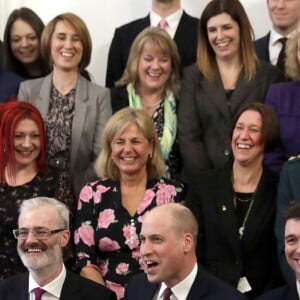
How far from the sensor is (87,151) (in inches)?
189

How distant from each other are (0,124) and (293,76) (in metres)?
1.36

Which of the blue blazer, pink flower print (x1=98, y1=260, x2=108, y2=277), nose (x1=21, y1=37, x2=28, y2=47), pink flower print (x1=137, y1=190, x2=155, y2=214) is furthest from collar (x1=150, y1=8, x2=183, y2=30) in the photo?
pink flower print (x1=98, y1=260, x2=108, y2=277)

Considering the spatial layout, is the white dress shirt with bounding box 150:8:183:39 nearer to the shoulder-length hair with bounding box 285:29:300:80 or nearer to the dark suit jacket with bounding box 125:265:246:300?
the shoulder-length hair with bounding box 285:29:300:80

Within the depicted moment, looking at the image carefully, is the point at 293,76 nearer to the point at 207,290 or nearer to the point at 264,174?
the point at 264,174

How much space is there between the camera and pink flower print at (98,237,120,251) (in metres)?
4.29

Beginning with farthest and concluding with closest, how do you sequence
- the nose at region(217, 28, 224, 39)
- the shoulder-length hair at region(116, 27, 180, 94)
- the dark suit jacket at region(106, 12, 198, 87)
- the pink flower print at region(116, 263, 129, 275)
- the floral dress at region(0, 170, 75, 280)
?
the dark suit jacket at region(106, 12, 198, 87)
the shoulder-length hair at region(116, 27, 180, 94)
the nose at region(217, 28, 224, 39)
the floral dress at region(0, 170, 75, 280)
the pink flower print at region(116, 263, 129, 275)

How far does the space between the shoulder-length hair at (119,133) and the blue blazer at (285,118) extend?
1.63ft

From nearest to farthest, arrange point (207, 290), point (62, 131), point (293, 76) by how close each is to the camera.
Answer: point (207, 290), point (293, 76), point (62, 131)

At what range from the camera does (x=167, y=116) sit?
4.71 m

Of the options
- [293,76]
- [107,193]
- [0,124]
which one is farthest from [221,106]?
[0,124]

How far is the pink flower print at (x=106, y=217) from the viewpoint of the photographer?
14.2 ft

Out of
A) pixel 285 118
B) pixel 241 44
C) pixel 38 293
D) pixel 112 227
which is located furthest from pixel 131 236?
pixel 241 44

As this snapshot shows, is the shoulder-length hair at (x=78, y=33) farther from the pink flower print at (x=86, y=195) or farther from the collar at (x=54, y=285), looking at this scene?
the collar at (x=54, y=285)

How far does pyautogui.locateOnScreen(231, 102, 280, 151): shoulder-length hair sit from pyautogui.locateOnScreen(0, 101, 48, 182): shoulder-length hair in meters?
0.94
